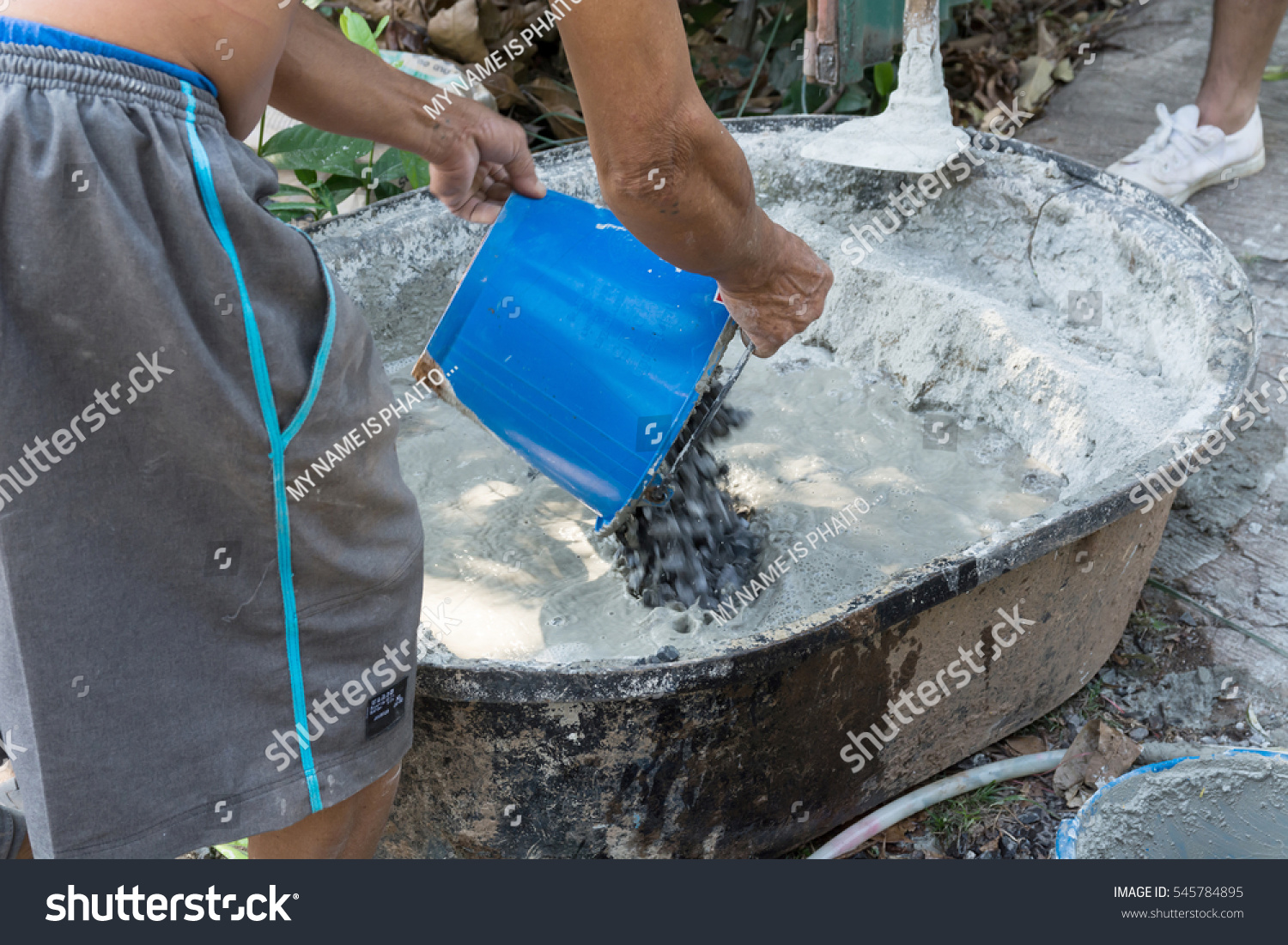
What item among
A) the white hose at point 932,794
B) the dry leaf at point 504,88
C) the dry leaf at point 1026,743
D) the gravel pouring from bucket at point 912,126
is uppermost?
the gravel pouring from bucket at point 912,126

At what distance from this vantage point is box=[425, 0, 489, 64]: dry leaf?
3.66 m

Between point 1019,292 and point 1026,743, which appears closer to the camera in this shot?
point 1026,743

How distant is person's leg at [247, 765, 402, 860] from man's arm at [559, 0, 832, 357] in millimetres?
731

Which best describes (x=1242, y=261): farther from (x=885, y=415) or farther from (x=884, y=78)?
(x=884, y=78)

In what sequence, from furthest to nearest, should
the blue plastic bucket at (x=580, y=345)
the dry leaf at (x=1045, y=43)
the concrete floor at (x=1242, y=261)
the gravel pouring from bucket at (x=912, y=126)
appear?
the dry leaf at (x=1045, y=43) < the gravel pouring from bucket at (x=912, y=126) < the concrete floor at (x=1242, y=261) < the blue plastic bucket at (x=580, y=345)

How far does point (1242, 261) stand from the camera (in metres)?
2.80

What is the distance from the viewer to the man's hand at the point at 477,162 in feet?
5.94

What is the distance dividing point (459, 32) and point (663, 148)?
9.57 ft

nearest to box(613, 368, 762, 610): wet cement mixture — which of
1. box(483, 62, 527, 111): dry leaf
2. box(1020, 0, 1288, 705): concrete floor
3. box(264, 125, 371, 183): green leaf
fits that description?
box(1020, 0, 1288, 705): concrete floor

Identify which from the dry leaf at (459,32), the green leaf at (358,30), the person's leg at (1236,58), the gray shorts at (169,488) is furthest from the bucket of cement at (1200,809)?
the dry leaf at (459,32)

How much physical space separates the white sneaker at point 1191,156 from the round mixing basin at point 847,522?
774 mm

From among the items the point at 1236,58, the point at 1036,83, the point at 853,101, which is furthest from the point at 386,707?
the point at 1036,83

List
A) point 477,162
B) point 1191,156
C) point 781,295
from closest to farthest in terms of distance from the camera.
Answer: point 781,295 → point 477,162 → point 1191,156

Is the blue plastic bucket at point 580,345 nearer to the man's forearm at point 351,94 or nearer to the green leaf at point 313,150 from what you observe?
the man's forearm at point 351,94
